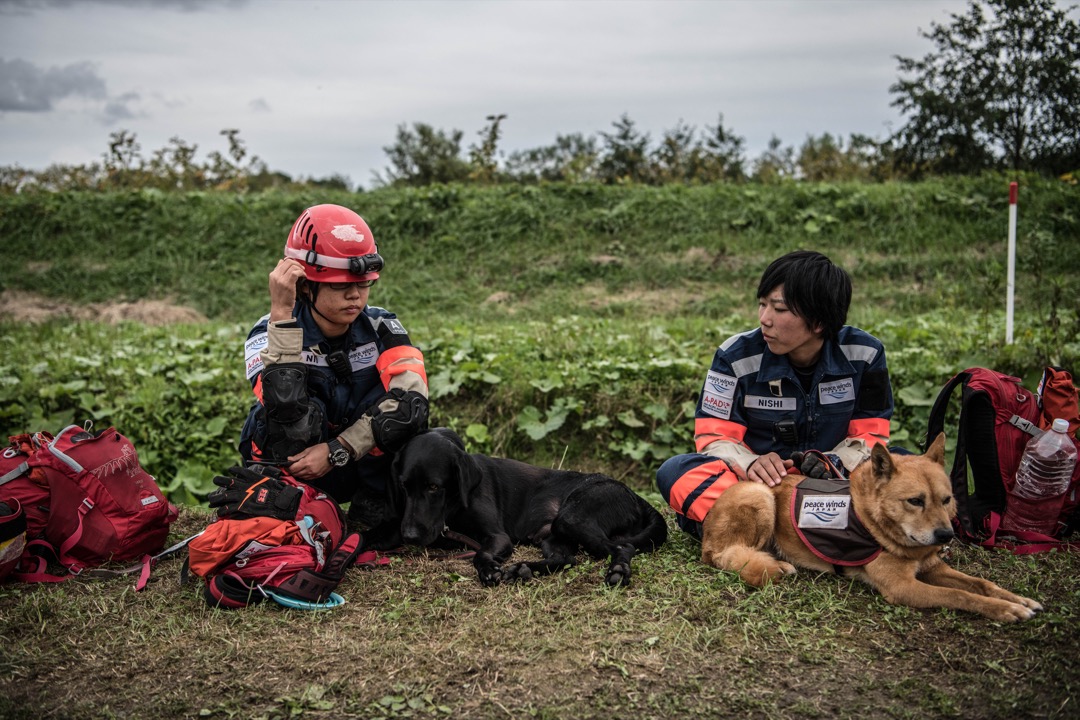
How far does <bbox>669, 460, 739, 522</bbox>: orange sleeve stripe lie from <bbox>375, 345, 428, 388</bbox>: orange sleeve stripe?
1.43 m

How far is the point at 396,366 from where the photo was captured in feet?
14.3

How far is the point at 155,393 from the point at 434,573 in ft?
11.8

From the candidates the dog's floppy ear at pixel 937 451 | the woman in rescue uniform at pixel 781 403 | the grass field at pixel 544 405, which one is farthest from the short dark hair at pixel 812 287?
the grass field at pixel 544 405

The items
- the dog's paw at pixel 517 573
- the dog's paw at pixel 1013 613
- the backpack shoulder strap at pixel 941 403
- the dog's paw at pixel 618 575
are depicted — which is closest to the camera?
the dog's paw at pixel 1013 613

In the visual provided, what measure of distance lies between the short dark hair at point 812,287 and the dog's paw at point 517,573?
1.74 metres

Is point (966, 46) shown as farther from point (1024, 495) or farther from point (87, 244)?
point (87, 244)

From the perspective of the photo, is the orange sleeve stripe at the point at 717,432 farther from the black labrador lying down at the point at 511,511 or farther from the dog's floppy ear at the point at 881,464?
the dog's floppy ear at the point at 881,464

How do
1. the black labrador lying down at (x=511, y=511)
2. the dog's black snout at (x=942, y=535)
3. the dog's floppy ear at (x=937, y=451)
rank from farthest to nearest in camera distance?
the black labrador lying down at (x=511, y=511) → the dog's floppy ear at (x=937, y=451) → the dog's black snout at (x=942, y=535)

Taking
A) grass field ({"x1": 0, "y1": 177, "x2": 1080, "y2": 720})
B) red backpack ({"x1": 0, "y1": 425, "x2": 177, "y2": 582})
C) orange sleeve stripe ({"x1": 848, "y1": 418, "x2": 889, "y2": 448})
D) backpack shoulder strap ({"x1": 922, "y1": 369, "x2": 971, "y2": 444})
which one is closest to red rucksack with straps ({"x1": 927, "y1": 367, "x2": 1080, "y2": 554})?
backpack shoulder strap ({"x1": 922, "y1": 369, "x2": 971, "y2": 444})

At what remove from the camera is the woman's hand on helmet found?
3.94 m

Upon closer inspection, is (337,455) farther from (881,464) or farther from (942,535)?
(942,535)

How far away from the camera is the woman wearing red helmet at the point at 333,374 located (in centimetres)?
397

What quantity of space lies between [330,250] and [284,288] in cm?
30

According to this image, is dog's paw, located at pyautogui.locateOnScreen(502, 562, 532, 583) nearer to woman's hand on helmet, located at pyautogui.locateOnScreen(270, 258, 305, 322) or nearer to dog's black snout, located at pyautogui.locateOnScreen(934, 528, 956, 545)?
woman's hand on helmet, located at pyautogui.locateOnScreen(270, 258, 305, 322)
